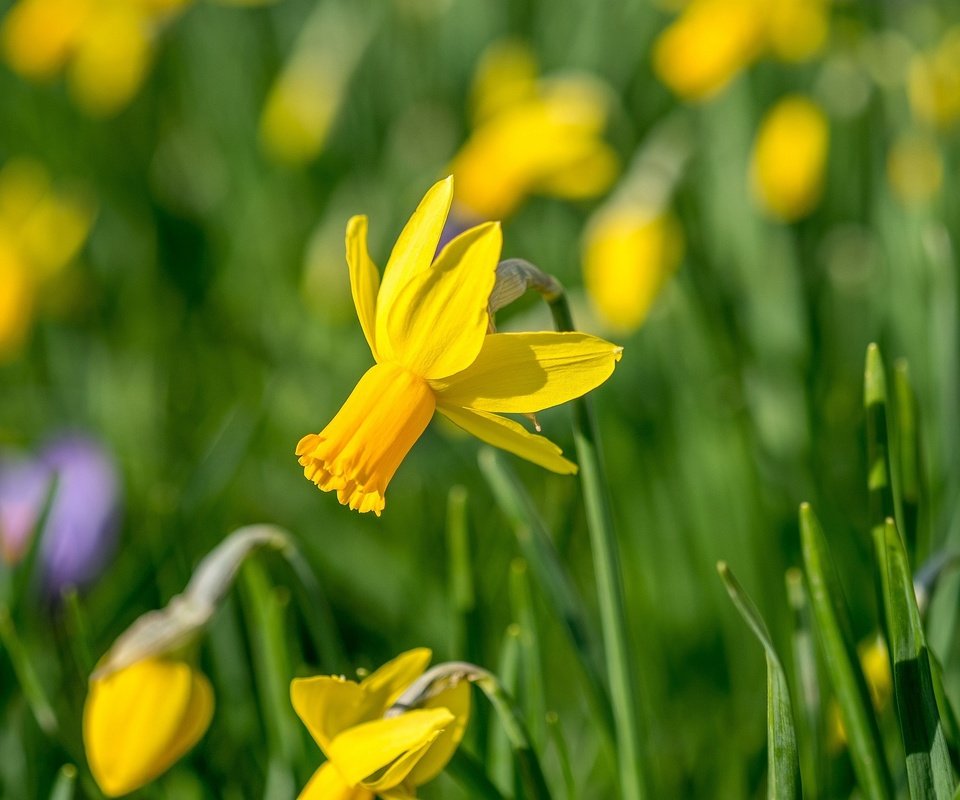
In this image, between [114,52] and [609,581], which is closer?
[609,581]

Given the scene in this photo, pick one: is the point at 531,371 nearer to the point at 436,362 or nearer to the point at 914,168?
the point at 436,362

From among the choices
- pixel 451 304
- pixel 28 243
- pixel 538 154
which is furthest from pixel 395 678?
pixel 28 243

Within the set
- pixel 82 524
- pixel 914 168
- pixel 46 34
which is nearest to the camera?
pixel 82 524

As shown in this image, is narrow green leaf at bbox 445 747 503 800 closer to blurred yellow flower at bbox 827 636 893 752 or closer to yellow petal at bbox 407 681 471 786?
yellow petal at bbox 407 681 471 786

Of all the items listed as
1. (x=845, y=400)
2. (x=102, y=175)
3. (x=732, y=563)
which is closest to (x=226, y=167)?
(x=102, y=175)

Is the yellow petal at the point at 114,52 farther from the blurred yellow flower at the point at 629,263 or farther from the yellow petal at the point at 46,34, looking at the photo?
the blurred yellow flower at the point at 629,263

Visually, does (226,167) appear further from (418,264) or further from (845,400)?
(418,264)

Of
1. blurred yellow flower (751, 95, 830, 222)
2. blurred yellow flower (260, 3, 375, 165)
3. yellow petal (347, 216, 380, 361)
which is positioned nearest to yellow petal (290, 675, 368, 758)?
yellow petal (347, 216, 380, 361)
